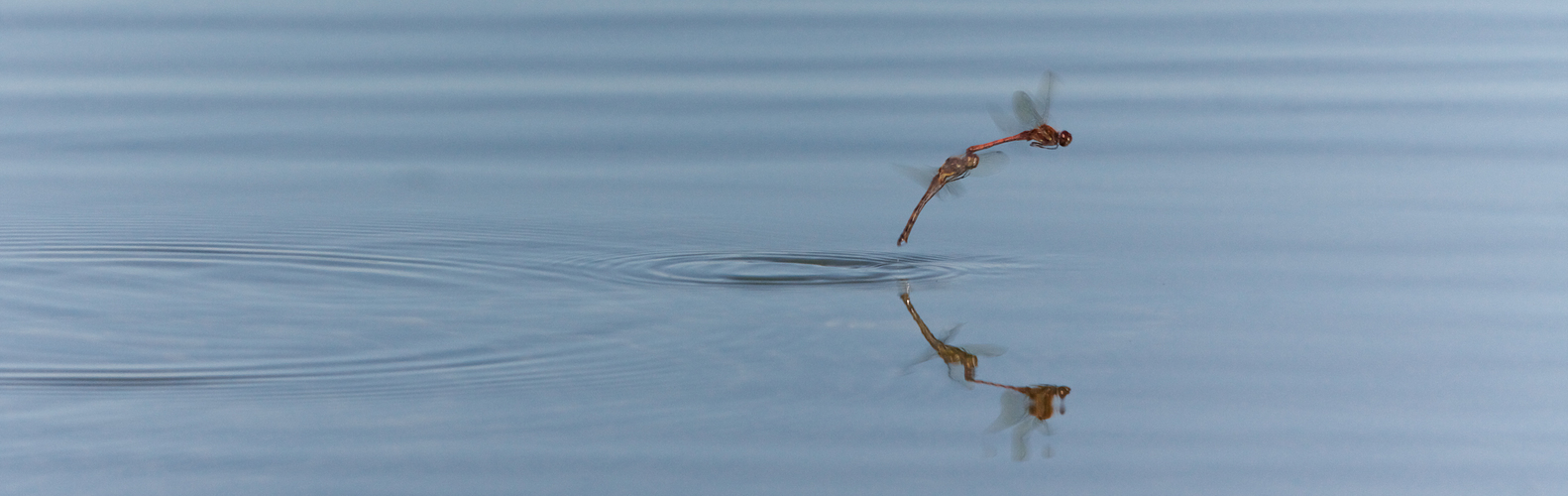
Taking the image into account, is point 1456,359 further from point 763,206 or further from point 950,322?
point 763,206

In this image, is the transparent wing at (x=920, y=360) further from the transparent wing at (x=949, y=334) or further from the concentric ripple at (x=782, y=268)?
the concentric ripple at (x=782, y=268)

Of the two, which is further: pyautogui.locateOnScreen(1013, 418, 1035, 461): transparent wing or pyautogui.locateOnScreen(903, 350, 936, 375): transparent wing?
pyautogui.locateOnScreen(903, 350, 936, 375): transparent wing

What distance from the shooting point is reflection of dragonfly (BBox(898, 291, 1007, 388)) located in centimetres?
275

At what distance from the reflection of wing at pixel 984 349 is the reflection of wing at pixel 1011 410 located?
23cm

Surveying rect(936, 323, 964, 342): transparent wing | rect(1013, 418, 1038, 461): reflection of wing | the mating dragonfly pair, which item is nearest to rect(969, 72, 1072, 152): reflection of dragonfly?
the mating dragonfly pair

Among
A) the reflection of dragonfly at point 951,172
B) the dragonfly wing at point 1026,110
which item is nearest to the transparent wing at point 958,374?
the reflection of dragonfly at point 951,172

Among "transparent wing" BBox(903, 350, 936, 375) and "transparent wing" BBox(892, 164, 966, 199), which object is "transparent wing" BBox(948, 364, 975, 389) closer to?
"transparent wing" BBox(903, 350, 936, 375)

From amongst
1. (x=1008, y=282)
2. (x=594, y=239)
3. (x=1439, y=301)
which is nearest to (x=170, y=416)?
(x=594, y=239)

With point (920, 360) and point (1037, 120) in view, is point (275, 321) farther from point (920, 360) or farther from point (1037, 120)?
point (1037, 120)

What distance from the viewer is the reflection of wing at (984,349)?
9.46 feet

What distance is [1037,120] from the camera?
4285 mm

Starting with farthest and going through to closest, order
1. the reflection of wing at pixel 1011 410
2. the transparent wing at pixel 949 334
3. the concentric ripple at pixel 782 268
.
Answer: the concentric ripple at pixel 782 268
the transparent wing at pixel 949 334
the reflection of wing at pixel 1011 410

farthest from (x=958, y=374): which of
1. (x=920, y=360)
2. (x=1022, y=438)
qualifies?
(x=1022, y=438)

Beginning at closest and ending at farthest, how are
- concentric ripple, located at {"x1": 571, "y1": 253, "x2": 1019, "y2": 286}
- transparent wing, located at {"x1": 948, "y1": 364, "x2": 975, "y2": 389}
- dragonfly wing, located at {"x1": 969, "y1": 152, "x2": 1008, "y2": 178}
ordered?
1. transparent wing, located at {"x1": 948, "y1": 364, "x2": 975, "y2": 389}
2. concentric ripple, located at {"x1": 571, "y1": 253, "x2": 1019, "y2": 286}
3. dragonfly wing, located at {"x1": 969, "y1": 152, "x2": 1008, "y2": 178}
